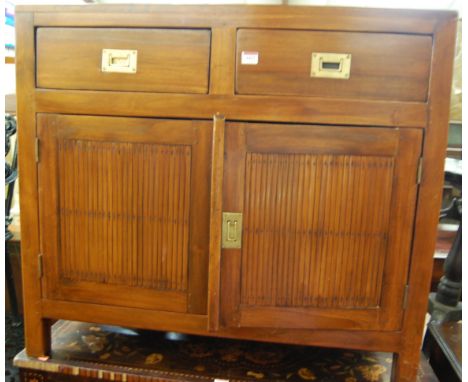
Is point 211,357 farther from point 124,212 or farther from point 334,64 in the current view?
point 334,64

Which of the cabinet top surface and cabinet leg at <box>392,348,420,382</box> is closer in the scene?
the cabinet top surface

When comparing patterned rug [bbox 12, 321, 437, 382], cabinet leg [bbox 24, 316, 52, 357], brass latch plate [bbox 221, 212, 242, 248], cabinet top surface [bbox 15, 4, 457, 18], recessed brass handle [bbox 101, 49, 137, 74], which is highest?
cabinet top surface [bbox 15, 4, 457, 18]

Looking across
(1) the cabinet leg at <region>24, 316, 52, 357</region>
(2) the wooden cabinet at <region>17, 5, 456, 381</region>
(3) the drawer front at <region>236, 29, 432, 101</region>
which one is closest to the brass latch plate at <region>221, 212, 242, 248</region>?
(2) the wooden cabinet at <region>17, 5, 456, 381</region>

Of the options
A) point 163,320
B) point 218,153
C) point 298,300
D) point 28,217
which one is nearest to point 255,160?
point 218,153

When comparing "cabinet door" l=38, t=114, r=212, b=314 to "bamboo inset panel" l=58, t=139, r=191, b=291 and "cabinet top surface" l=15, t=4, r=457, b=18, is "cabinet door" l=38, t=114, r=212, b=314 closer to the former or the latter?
"bamboo inset panel" l=58, t=139, r=191, b=291

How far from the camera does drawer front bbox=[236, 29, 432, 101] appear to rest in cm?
83

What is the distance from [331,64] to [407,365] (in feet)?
2.39

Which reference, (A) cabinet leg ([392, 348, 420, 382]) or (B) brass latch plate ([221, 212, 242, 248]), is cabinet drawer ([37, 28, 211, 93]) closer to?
(B) brass latch plate ([221, 212, 242, 248])

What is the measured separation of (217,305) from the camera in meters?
0.92

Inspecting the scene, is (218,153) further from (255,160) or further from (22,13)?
(22,13)

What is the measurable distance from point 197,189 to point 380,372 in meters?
0.69

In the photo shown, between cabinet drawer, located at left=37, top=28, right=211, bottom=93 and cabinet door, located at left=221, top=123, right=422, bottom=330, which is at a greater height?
cabinet drawer, located at left=37, top=28, right=211, bottom=93

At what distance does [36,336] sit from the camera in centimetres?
100

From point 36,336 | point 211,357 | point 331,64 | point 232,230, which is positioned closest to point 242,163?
point 232,230
